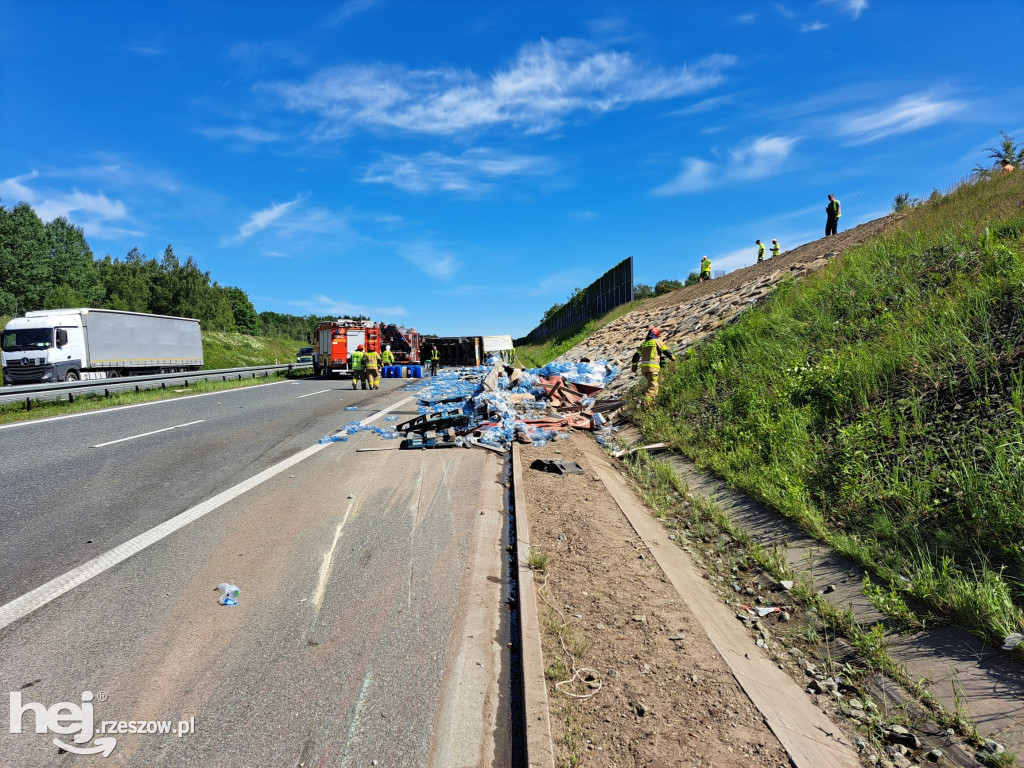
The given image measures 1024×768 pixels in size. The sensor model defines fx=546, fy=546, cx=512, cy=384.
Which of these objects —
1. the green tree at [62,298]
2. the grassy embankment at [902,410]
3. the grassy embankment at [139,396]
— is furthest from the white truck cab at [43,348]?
the green tree at [62,298]

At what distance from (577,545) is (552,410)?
311 inches

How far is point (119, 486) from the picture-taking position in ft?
22.4

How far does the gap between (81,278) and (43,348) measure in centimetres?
5122

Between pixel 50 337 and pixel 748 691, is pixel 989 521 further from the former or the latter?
pixel 50 337

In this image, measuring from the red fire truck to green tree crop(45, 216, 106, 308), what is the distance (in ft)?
154

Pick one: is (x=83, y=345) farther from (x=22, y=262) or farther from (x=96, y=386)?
(x=22, y=262)

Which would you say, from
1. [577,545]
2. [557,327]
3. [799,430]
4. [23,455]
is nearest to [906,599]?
[577,545]

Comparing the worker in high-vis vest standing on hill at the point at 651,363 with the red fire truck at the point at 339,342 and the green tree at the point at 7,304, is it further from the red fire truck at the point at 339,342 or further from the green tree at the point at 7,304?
the green tree at the point at 7,304

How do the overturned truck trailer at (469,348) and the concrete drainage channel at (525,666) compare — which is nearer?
the concrete drainage channel at (525,666)

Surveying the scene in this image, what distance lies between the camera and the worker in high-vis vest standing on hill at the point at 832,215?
19.5 m

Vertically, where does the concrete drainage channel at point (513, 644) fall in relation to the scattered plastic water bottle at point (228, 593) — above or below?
below

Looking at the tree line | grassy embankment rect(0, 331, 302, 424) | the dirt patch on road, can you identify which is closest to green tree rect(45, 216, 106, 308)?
the tree line

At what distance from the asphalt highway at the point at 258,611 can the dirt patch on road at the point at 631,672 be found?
0.40m

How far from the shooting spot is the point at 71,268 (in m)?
63.2
